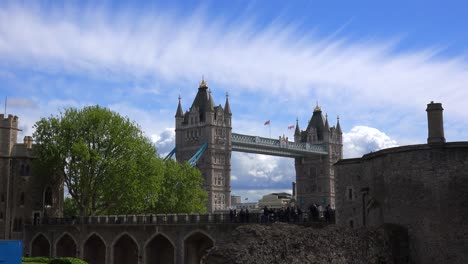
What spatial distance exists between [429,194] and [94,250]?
36.2 meters

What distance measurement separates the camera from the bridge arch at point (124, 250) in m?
53.7

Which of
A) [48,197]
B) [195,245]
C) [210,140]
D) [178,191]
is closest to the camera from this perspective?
[195,245]

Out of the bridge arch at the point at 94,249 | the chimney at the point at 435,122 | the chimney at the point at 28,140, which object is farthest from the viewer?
the chimney at the point at 28,140

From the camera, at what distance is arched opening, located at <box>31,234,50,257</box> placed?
60875 mm

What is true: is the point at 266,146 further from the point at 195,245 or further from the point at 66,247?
the point at 195,245

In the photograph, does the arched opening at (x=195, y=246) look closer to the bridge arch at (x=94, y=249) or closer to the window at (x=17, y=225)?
the bridge arch at (x=94, y=249)

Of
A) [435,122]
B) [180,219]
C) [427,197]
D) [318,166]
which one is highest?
[318,166]

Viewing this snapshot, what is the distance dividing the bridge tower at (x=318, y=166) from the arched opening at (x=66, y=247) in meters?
91.3

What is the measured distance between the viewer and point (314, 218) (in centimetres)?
3906

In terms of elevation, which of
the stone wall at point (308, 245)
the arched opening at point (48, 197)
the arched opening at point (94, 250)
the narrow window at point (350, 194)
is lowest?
the arched opening at point (94, 250)

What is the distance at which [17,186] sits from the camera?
61.9 m

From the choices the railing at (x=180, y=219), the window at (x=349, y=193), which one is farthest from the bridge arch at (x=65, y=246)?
the window at (x=349, y=193)

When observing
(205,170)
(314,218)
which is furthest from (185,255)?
(205,170)

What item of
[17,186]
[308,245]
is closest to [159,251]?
[17,186]
